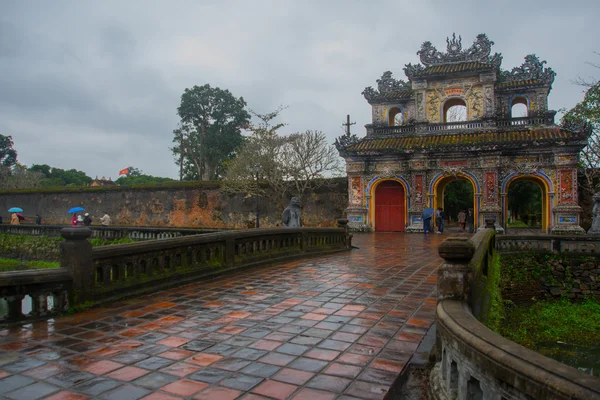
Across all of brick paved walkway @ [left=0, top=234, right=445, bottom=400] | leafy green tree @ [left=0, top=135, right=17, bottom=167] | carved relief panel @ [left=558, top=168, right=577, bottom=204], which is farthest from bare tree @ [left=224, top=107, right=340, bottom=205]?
leafy green tree @ [left=0, top=135, right=17, bottom=167]

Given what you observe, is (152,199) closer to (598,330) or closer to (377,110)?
(377,110)

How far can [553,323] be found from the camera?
11047 millimetres

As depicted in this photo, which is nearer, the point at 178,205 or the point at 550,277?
the point at 550,277

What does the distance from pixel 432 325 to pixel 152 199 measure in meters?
28.6

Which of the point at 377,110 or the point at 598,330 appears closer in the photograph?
the point at 598,330

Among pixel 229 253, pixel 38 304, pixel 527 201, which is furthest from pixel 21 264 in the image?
pixel 527 201

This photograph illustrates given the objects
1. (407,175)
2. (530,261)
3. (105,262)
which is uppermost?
(407,175)

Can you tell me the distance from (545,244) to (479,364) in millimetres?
13374

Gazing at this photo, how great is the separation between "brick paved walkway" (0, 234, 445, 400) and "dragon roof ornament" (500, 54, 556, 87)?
2112 centimetres

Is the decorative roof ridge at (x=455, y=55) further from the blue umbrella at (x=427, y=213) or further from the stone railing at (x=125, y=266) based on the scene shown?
the stone railing at (x=125, y=266)

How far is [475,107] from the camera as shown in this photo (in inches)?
898

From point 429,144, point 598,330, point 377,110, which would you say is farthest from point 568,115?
point 598,330

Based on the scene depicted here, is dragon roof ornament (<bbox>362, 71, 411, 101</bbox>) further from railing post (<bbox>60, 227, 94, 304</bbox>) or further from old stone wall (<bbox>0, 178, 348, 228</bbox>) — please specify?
railing post (<bbox>60, 227, 94, 304</bbox>)

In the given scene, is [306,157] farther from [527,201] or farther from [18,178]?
[18,178]
